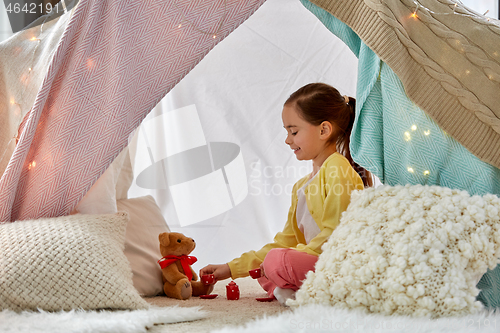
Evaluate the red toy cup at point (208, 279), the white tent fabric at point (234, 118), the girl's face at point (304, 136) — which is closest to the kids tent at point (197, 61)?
the girl's face at point (304, 136)

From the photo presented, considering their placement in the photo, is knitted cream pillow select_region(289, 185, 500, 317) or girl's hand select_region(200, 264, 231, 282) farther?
girl's hand select_region(200, 264, 231, 282)

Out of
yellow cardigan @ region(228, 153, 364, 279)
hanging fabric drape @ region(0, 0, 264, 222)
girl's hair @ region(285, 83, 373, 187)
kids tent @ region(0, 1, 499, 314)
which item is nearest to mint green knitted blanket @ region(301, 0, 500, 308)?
kids tent @ region(0, 1, 499, 314)

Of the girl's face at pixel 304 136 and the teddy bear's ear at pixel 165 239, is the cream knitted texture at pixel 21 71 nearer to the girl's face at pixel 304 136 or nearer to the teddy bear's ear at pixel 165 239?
the teddy bear's ear at pixel 165 239

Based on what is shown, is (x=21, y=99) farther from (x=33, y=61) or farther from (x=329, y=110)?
(x=329, y=110)

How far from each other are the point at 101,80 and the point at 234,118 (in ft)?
2.74

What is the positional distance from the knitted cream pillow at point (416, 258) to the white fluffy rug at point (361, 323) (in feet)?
0.12

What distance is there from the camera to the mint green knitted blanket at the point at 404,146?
3.38 ft

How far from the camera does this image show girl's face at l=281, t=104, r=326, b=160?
4.72 feet

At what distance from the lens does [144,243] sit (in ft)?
4.78

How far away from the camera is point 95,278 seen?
978 mm

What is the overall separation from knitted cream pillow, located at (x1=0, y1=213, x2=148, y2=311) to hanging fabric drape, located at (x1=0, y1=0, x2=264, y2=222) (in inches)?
7.2

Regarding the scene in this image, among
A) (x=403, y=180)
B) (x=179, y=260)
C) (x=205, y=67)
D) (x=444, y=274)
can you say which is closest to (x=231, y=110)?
(x=205, y=67)

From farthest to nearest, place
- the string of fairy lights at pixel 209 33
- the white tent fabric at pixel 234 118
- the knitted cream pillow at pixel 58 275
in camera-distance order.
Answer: the white tent fabric at pixel 234 118 < the string of fairy lights at pixel 209 33 < the knitted cream pillow at pixel 58 275

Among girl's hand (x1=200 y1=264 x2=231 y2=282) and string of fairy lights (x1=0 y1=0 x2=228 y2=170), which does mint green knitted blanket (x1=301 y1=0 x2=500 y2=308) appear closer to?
string of fairy lights (x1=0 y1=0 x2=228 y2=170)
